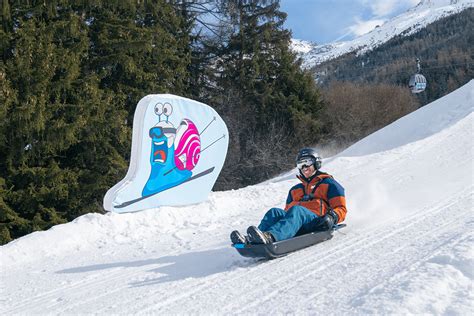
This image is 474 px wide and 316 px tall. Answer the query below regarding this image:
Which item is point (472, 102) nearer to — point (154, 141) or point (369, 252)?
point (154, 141)

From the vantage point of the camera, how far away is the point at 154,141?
7.73 meters

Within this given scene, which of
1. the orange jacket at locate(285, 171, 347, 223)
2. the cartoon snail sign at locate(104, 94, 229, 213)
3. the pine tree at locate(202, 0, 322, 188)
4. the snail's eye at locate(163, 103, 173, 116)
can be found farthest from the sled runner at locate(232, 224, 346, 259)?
the pine tree at locate(202, 0, 322, 188)

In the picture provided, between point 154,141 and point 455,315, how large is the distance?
5994 millimetres

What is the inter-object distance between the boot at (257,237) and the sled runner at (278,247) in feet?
0.13

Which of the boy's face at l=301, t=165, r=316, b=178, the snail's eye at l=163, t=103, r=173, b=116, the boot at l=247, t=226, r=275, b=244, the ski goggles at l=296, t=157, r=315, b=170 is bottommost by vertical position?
the boot at l=247, t=226, r=275, b=244

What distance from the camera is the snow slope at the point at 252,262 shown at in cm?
305

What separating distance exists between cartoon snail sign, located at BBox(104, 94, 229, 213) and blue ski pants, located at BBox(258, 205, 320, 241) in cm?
321

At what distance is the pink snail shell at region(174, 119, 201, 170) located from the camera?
8164 millimetres

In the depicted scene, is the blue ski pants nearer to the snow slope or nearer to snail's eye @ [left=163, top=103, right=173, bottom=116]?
the snow slope

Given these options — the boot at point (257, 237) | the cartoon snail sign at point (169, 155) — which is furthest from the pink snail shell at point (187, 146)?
the boot at point (257, 237)

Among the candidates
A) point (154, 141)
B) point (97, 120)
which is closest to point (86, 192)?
point (97, 120)

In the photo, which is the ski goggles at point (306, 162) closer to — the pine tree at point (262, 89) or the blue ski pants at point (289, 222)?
the blue ski pants at point (289, 222)

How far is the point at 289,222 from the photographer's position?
14.6 feet

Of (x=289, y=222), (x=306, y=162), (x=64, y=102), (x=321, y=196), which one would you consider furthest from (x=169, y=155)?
(x=64, y=102)
